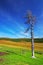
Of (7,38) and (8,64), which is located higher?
(7,38)

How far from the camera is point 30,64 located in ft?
102

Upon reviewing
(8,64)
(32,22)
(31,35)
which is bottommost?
(8,64)

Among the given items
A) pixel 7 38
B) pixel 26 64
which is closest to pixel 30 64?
pixel 26 64

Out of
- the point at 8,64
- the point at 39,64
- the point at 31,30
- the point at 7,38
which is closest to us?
the point at 8,64

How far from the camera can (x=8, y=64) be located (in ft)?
96.6

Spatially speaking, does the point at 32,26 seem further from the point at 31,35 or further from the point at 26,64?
the point at 26,64

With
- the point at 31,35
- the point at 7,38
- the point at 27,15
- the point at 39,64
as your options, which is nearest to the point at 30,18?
the point at 27,15

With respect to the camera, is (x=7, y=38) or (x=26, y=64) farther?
(x=7, y=38)

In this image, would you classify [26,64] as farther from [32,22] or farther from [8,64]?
[32,22]

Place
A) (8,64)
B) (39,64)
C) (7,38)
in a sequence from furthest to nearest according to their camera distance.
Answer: (7,38) → (39,64) → (8,64)

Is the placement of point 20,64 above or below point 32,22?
below

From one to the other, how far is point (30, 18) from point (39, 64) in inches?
659

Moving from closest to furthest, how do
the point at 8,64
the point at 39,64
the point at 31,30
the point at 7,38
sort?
the point at 8,64 < the point at 39,64 < the point at 31,30 < the point at 7,38

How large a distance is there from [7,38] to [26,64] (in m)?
73.1
